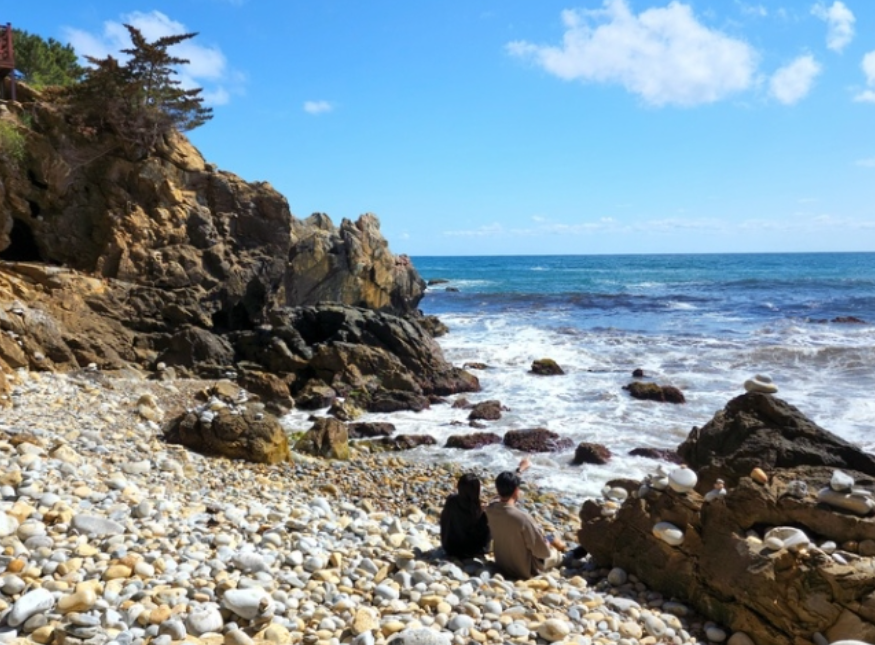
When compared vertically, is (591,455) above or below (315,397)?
below

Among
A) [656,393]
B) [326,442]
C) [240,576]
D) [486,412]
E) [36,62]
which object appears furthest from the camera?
[36,62]

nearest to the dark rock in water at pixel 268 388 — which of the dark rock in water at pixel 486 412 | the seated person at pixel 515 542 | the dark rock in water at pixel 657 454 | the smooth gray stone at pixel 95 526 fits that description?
the dark rock in water at pixel 486 412

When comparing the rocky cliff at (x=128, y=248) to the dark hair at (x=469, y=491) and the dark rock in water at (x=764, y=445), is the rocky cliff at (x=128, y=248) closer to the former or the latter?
the dark hair at (x=469, y=491)

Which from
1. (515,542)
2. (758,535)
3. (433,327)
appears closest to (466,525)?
(515,542)

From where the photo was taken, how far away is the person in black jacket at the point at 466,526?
7223 millimetres

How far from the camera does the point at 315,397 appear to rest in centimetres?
1770

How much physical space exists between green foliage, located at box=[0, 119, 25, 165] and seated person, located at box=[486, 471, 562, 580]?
17.9m

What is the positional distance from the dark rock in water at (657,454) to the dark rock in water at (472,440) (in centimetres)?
301

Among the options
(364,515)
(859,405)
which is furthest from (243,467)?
(859,405)

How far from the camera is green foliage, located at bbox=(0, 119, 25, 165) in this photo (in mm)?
18172

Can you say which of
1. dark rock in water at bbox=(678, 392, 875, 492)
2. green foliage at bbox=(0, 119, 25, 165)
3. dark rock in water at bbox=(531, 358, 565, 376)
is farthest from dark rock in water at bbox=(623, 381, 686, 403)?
green foliage at bbox=(0, 119, 25, 165)

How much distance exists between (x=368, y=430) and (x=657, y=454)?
6.39m

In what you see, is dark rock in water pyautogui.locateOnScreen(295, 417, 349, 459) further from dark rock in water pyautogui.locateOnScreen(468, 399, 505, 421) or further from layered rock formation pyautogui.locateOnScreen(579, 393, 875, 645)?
layered rock formation pyautogui.locateOnScreen(579, 393, 875, 645)

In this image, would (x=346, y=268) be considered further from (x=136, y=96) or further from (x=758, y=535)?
(x=758, y=535)
